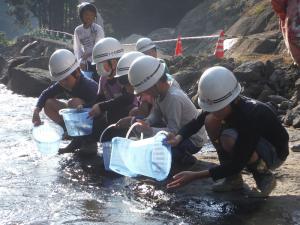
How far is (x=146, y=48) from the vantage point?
278 inches

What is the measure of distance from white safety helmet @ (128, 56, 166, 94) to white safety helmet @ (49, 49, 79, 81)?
4.69 ft

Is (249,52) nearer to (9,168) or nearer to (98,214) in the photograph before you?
(9,168)

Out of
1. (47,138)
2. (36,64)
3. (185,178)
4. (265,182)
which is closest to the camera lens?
(185,178)

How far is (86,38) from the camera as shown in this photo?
806cm

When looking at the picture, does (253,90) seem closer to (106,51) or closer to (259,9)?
(106,51)

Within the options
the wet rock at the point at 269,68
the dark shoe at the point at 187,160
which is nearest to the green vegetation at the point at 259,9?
the wet rock at the point at 269,68

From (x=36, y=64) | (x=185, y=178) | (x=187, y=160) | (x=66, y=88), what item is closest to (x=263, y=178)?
(x=185, y=178)

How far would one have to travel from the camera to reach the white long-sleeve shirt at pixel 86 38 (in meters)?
8.01

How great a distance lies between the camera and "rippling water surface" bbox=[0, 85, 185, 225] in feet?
12.5

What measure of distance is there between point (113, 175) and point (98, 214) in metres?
1.10

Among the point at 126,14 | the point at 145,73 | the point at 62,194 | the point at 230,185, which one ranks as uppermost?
the point at 145,73

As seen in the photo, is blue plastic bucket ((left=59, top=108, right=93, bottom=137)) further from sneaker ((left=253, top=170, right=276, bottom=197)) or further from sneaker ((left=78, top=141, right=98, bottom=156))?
sneaker ((left=253, top=170, right=276, bottom=197))

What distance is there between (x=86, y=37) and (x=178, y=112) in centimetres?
392

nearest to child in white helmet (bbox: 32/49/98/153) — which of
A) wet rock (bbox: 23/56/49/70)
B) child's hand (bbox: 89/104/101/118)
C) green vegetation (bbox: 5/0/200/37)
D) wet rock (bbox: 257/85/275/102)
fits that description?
child's hand (bbox: 89/104/101/118)
